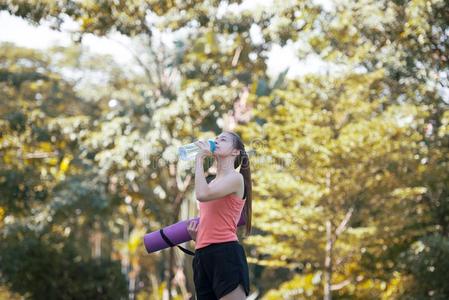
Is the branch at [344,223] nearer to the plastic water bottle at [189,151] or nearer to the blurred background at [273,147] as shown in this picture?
the blurred background at [273,147]

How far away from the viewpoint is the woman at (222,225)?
13.0 feet

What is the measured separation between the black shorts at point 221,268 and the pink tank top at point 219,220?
0.03 meters

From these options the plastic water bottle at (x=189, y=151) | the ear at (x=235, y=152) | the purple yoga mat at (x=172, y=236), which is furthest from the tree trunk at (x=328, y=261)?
the ear at (x=235, y=152)

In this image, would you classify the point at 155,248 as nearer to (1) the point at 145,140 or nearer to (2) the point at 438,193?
(1) the point at 145,140

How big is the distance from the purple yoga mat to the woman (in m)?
0.17

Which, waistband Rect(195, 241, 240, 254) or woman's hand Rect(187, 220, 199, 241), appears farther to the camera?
woman's hand Rect(187, 220, 199, 241)

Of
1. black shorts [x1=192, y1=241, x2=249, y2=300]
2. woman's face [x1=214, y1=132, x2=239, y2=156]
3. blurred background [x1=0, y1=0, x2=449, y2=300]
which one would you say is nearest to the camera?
black shorts [x1=192, y1=241, x2=249, y2=300]

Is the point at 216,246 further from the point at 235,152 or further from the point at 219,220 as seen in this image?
the point at 235,152

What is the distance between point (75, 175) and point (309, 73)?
17.9 feet

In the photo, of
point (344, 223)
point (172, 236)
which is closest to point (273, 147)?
point (344, 223)

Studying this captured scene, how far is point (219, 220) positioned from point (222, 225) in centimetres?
3

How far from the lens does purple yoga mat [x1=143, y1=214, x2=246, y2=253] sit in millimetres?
4352

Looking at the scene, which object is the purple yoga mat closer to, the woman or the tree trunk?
the woman

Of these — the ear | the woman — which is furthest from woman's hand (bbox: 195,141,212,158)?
the ear
